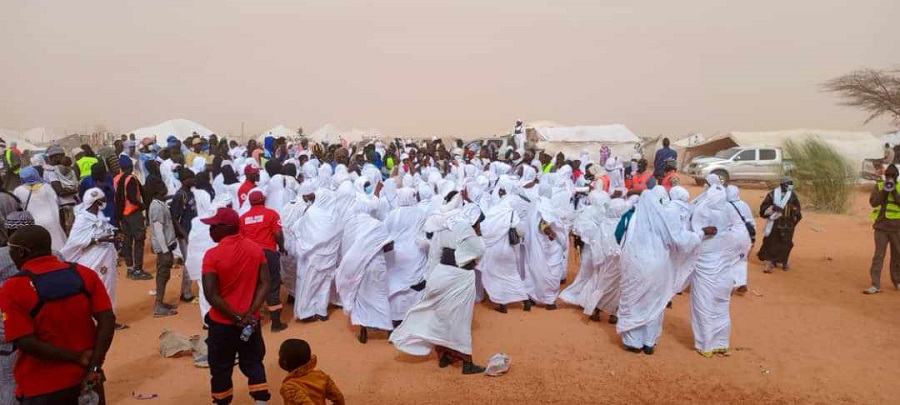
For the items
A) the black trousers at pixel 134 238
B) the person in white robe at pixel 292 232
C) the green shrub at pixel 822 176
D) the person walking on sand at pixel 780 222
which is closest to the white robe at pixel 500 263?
the person in white robe at pixel 292 232

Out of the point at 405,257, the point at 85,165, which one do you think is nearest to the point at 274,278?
the point at 405,257

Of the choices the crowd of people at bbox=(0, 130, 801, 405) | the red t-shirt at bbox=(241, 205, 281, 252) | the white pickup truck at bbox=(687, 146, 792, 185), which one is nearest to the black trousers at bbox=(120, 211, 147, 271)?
the crowd of people at bbox=(0, 130, 801, 405)

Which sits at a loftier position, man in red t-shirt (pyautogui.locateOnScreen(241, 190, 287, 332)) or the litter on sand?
man in red t-shirt (pyautogui.locateOnScreen(241, 190, 287, 332))

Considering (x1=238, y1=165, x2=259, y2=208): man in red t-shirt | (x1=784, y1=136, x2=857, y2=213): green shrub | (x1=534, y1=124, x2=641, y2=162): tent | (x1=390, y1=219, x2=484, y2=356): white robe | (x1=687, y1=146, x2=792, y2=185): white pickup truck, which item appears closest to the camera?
(x1=390, y1=219, x2=484, y2=356): white robe

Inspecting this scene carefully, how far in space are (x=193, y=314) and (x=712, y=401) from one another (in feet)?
18.7

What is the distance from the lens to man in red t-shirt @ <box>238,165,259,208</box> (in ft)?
25.1

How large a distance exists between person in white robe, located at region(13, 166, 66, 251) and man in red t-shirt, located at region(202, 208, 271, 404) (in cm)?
385

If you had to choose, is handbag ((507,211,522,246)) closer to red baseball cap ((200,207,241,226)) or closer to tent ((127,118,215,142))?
red baseball cap ((200,207,241,226))

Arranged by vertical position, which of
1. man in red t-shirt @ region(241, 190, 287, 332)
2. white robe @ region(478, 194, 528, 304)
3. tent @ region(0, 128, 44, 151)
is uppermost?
tent @ region(0, 128, 44, 151)

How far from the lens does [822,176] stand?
594 inches

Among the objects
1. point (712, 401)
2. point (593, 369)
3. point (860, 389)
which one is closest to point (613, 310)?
point (593, 369)

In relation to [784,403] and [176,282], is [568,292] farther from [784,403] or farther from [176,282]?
[176,282]

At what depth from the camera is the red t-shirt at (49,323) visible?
2.82 m

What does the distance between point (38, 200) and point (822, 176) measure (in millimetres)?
17111
